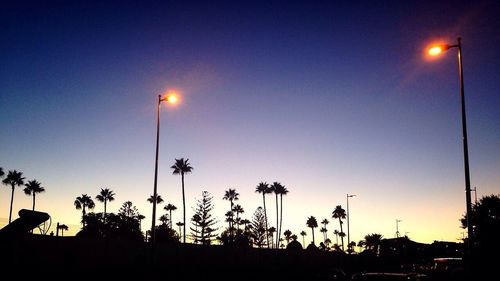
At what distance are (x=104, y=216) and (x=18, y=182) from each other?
2527 centimetres

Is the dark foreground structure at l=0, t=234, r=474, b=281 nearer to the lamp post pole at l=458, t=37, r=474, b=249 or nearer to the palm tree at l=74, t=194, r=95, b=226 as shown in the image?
the lamp post pole at l=458, t=37, r=474, b=249

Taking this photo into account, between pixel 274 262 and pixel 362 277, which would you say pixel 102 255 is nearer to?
pixel 362 277

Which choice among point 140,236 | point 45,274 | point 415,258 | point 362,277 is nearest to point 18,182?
point 140,236

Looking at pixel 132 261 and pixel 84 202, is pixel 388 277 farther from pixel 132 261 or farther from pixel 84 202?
pixel 84 202

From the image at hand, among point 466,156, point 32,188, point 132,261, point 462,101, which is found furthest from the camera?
point 32,188

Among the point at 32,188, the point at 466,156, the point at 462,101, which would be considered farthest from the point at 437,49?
the point at 32,188

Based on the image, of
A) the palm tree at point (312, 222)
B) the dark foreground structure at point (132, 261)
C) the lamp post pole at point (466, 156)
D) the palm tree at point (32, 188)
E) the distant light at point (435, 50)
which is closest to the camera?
the lamp post pole at point (466, 156)

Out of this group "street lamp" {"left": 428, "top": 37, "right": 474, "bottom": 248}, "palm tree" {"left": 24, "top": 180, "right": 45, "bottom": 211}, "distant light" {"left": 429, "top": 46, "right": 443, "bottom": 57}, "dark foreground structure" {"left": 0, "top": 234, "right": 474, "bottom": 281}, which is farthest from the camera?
"palm tree" {"left": 24, "top": 180, "right": 45, "bottom": 211}

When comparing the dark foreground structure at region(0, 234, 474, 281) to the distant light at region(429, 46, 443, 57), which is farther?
the dark foreground structure at region(0, 234, 474, 281)

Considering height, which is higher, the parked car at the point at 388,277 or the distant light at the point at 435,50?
the distant light at the point at 435,50

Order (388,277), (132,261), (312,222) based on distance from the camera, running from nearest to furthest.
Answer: (388,277) < (132,261) < (312,222)

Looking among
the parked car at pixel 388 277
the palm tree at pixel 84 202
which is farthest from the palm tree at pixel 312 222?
the parked car at pixel 388 277

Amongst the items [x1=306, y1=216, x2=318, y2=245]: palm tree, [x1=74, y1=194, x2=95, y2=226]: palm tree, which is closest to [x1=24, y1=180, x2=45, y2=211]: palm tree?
[x1=74, y1=194, x2=95, y2=226]: palm tree

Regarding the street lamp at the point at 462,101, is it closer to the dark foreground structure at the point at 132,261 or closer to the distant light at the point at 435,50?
the distant light at the point at 435,50
